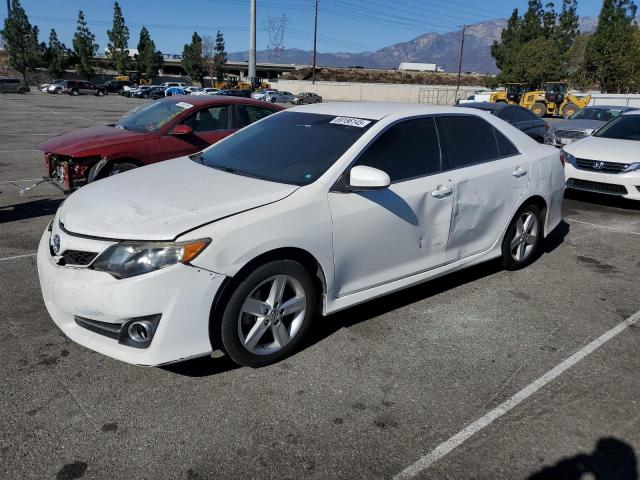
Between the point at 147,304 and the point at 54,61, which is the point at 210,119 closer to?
the point at 147,304

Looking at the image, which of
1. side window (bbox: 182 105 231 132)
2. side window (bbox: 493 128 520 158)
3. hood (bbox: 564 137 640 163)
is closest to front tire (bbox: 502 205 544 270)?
side window (bbox: 493 128 520 158)

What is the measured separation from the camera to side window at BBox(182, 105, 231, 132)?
25.0 ft

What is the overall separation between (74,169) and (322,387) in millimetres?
5118

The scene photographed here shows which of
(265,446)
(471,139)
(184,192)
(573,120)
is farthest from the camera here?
(573,120)

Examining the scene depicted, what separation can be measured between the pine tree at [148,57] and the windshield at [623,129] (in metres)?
88.4

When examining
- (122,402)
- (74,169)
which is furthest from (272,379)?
(74,169)

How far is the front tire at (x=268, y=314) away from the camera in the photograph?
3.12 metres

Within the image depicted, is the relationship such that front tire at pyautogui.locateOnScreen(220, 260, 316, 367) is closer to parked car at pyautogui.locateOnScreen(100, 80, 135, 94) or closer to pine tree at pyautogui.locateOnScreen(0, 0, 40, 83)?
parked car at pyautogui.locateOnScreen(100, 80, 135, 94)

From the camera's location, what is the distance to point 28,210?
23.1ft

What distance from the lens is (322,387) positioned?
10.6ft

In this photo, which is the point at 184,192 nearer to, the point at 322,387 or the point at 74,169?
the point at 322,387

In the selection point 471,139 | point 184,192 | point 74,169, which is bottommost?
point 74,169

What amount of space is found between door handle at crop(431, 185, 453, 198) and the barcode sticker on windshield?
718mm

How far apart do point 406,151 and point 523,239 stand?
186 centimetres
